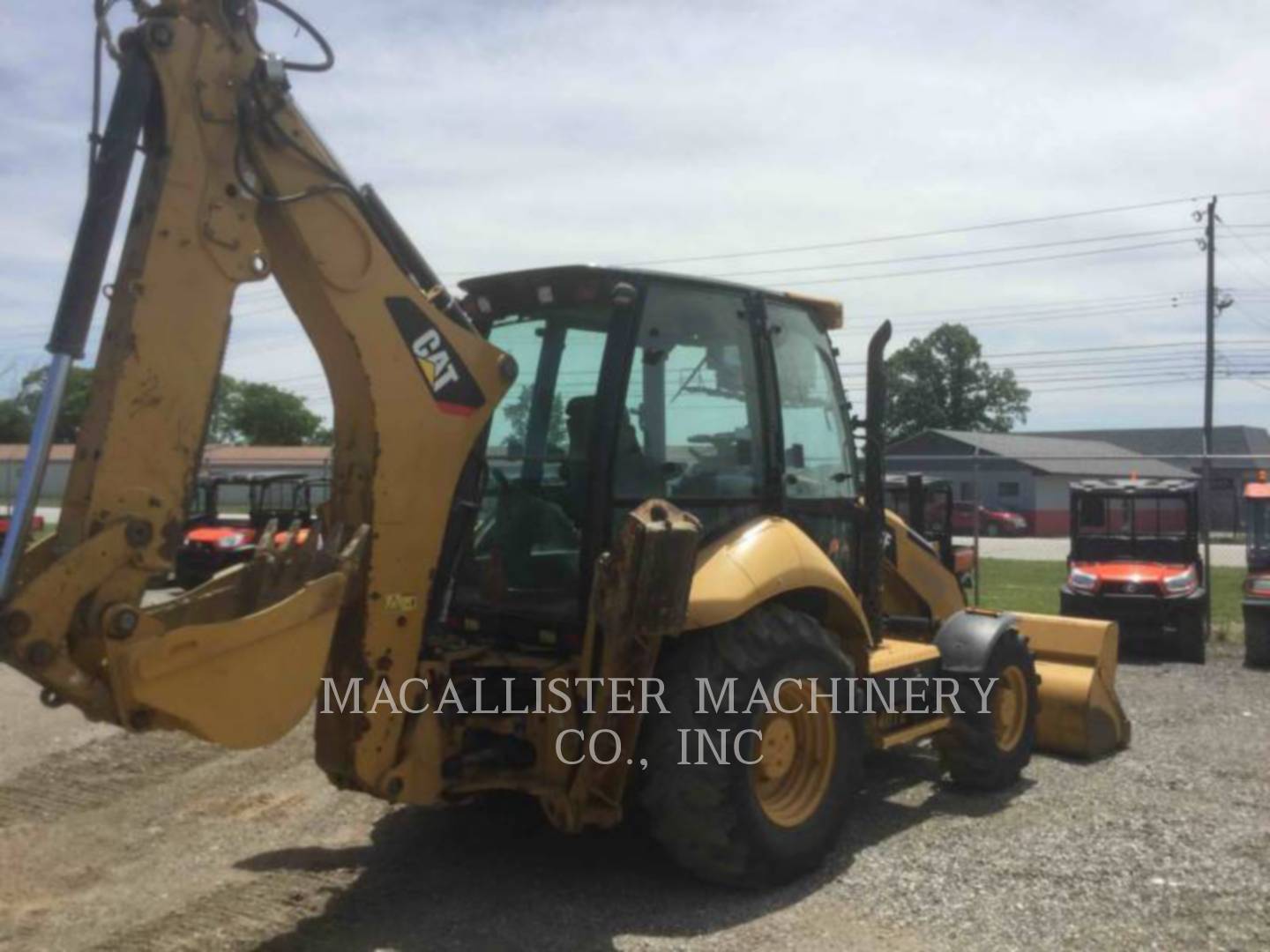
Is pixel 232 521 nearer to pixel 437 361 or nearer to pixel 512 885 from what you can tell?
pixel 512 885

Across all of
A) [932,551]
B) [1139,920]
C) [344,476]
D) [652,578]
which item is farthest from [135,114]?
[932,551]

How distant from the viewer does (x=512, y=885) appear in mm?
5258

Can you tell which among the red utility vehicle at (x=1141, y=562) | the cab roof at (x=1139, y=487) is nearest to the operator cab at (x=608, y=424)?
the red utility vehicle at (x=1141, y=562)

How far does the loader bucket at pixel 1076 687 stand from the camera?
25.2 feet

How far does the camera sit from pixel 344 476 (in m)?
4.62

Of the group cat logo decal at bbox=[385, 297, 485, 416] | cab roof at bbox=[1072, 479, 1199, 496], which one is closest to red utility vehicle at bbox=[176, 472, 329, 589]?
cab roof at bbox=[1072, 479, 1199, 496]

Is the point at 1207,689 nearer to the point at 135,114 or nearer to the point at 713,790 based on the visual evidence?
the point at 713,790

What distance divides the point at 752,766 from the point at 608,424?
1508mm

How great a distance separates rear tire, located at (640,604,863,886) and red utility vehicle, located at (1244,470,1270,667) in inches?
300

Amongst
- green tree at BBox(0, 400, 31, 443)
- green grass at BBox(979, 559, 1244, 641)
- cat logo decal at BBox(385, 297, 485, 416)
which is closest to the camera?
cat logo decal at BBox(385, 297, 485, 416)

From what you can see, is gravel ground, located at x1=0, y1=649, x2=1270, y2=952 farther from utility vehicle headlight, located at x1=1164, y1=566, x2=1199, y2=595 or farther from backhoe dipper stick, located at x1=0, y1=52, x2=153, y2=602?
utility vehicle headlight, located at x1=1164, y1=566, x2=1199, y2=595

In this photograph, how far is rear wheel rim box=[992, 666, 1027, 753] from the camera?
7031 mm

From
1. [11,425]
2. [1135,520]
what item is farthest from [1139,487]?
[11,425]

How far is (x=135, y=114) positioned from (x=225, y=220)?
41 cm
